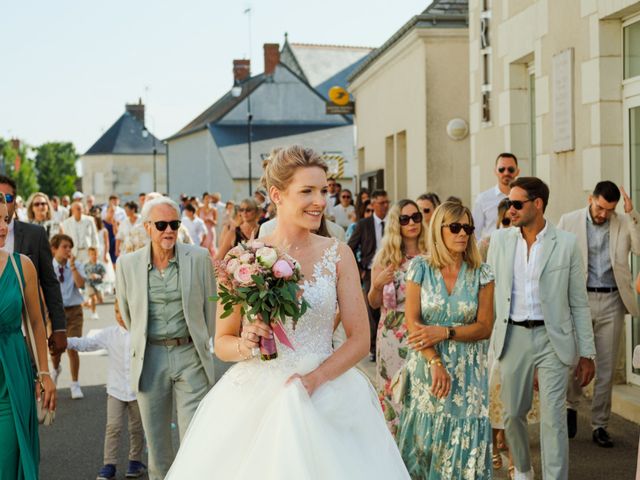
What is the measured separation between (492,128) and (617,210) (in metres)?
4.37

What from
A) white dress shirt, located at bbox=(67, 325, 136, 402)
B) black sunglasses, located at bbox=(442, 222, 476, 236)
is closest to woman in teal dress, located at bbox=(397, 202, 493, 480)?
black sunglasses, located at bbox=(442, 222, 476, 236)

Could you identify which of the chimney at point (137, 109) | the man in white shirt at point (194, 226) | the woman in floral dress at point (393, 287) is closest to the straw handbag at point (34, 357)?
the woman in floral dress at point (393, 287)

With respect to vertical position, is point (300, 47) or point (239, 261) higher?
point (300, 47)

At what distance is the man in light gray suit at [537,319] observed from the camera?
704 centimetres

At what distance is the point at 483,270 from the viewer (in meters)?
6.67

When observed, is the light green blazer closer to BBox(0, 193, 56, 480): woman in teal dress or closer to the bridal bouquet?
BBox(0, 193, 56, 480): woman in teal dress

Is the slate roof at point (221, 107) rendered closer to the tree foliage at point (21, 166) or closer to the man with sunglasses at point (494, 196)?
the tree foliage at point (21, 166)

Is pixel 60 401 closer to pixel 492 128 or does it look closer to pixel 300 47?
pixel 492 128

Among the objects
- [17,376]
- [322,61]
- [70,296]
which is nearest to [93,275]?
[70,296]

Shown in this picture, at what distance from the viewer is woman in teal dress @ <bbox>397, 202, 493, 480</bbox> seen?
6.53 metres

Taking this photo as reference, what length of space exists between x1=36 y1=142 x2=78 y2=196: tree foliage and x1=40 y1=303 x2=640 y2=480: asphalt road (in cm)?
14548

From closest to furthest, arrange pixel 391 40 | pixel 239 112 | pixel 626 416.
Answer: pixel 626 416 → pixel 391 40 → pixel 239 112

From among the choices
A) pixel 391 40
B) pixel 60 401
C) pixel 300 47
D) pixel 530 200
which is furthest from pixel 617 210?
pixel 300 47

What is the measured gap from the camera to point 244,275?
4.15 m
